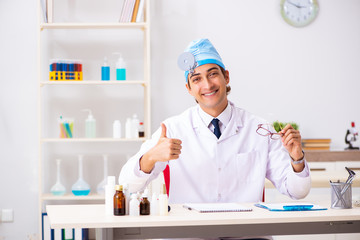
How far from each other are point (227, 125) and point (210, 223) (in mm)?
673

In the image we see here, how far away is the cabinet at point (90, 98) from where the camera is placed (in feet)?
14.2

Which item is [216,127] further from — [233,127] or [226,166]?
[226,166]

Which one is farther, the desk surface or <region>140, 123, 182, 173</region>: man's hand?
<region>140, 123, 182, 173</region>: man's hand

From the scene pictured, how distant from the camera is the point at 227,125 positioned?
2422 mm

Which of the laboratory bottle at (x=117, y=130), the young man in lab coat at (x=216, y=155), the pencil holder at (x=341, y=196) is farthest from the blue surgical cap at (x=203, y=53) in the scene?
the laboratory bottle at (x=117, y=130)

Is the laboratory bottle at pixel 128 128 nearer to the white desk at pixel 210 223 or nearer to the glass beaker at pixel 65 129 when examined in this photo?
the glass beaker at pixel 65 129

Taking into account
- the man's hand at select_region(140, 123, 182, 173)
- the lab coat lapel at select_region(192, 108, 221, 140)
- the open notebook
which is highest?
the lab coat lapel at select_region(192, 108, 221, 140)

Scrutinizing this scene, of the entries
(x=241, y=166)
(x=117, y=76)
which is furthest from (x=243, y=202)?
(x=117, y=76)

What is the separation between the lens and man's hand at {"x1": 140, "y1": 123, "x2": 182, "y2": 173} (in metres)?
2.09

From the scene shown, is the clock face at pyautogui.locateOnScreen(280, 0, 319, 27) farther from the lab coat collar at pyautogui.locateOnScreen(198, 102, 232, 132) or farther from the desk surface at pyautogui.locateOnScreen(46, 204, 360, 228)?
the desk surface at pyautogui.locateOnScreen(46, 204, 360, 228)

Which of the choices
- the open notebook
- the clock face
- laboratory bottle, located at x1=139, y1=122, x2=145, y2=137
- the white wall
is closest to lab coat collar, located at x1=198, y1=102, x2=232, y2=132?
the open notebook

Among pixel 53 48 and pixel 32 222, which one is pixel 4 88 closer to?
pixel 53 48

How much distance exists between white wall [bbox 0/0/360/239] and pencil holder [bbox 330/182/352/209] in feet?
7.87

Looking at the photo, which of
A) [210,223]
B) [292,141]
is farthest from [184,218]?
[292,141]
